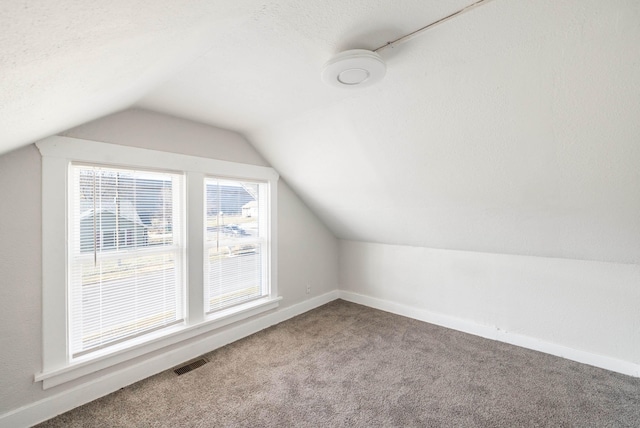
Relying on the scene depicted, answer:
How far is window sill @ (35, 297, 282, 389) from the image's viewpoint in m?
1.95

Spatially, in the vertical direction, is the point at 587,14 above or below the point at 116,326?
above

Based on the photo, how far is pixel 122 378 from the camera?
87.2 inches

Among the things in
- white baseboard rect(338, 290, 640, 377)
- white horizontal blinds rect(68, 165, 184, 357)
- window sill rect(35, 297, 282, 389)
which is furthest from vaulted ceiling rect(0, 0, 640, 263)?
window sill rect(35, 297, 282, 389)

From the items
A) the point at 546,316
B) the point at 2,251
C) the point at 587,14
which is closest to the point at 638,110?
the point at 587,14

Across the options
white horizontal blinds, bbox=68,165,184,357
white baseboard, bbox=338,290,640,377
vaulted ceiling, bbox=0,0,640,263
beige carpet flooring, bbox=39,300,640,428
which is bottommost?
beige carpet flooring, bbox=39,300,640,428

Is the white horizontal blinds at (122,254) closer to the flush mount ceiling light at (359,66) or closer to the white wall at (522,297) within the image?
the flush mount ceiling light at (359,66)

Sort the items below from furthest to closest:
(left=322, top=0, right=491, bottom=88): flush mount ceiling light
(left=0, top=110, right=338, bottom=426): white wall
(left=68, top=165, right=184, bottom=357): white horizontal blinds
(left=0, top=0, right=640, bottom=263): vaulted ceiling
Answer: (left=68, top=165, right=184, bottom=357): white horizontal blinds → (left=0, top=110, right=338, bottom=426): white wall → (left=322, top=0, right=491, bottom=88): flush mount ceiling light → (left=0, top=0, right=640, bottom=263): vaulted ceiling

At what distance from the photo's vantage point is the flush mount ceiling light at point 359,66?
1.38 meters

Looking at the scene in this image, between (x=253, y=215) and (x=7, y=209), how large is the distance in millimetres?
1932

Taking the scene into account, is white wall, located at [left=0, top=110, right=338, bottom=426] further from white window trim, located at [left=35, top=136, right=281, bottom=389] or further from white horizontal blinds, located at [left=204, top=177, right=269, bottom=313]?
white horizontal blinds, located at [left=204, top=177, right=269, bottom=313]

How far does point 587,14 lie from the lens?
118cm

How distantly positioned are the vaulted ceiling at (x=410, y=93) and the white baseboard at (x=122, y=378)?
66.1 inches

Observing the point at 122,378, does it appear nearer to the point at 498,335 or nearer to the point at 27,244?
the point at 27,244

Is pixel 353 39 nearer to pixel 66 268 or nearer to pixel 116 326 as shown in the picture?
pixel 66 268
